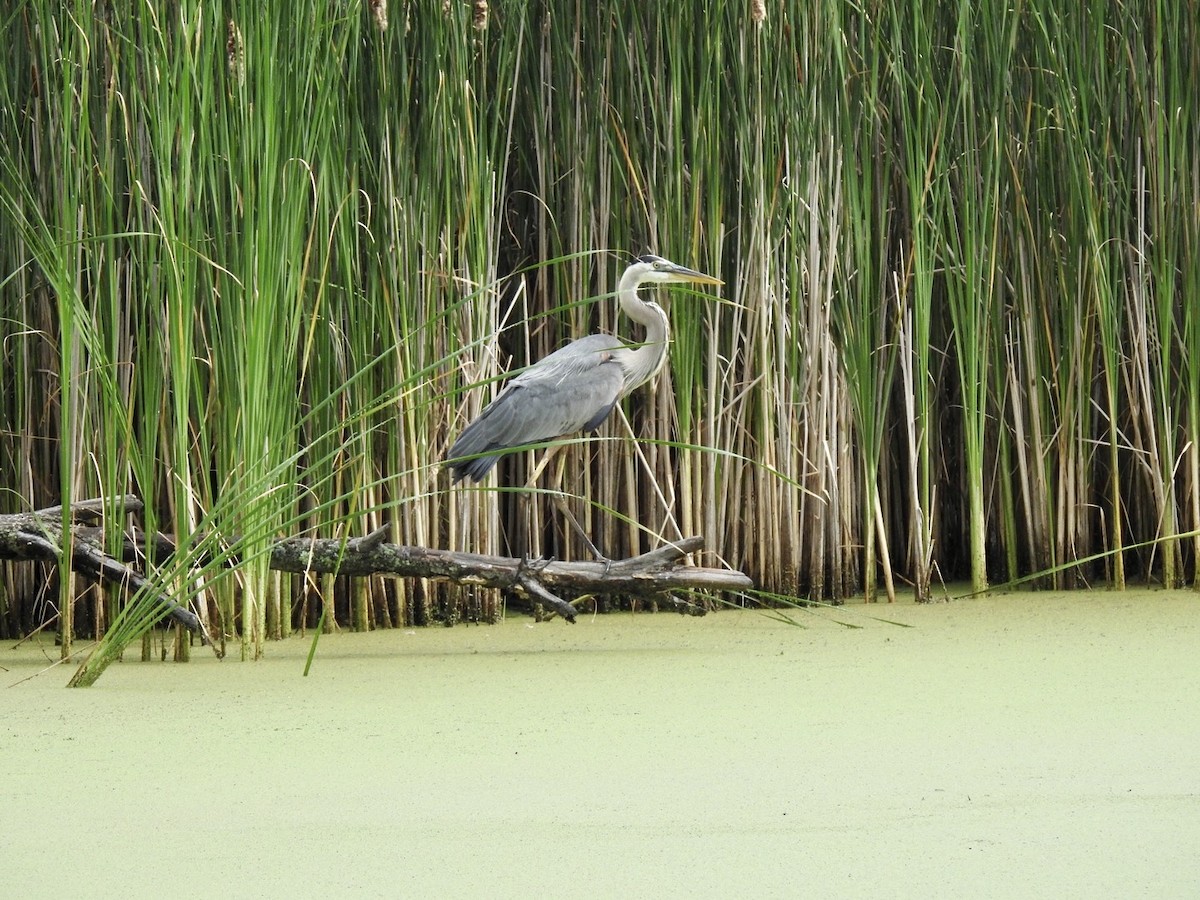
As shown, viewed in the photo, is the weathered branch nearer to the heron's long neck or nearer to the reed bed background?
the reed bed background

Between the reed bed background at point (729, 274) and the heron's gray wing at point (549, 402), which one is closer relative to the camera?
the reed bed background at point (729, 274)

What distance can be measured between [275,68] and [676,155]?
120 cm

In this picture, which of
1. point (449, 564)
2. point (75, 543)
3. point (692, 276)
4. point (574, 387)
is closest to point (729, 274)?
point (692, 276)

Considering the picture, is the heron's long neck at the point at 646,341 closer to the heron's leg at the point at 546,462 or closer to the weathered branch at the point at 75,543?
the heron's leg at the point at 546,462

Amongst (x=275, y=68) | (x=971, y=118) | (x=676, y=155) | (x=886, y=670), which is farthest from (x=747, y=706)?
(x=971, y=118)

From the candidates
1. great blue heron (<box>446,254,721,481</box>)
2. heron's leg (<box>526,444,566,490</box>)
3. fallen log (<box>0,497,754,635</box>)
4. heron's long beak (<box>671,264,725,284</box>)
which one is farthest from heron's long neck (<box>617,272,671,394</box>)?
fallen log (<box>0,497,754,635</box>)

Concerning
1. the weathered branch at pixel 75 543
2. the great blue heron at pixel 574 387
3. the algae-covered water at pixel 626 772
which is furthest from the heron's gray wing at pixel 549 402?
the weathered branch at pixel 75 543

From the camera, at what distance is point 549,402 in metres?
3.63

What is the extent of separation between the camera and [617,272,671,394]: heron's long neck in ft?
12.2

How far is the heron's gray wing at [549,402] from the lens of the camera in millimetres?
3582

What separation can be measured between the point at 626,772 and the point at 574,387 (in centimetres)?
188

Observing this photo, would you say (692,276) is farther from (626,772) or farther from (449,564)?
(626,772)

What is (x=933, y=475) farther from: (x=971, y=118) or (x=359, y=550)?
(x=359, y=550)

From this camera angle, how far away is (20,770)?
1.95 m
